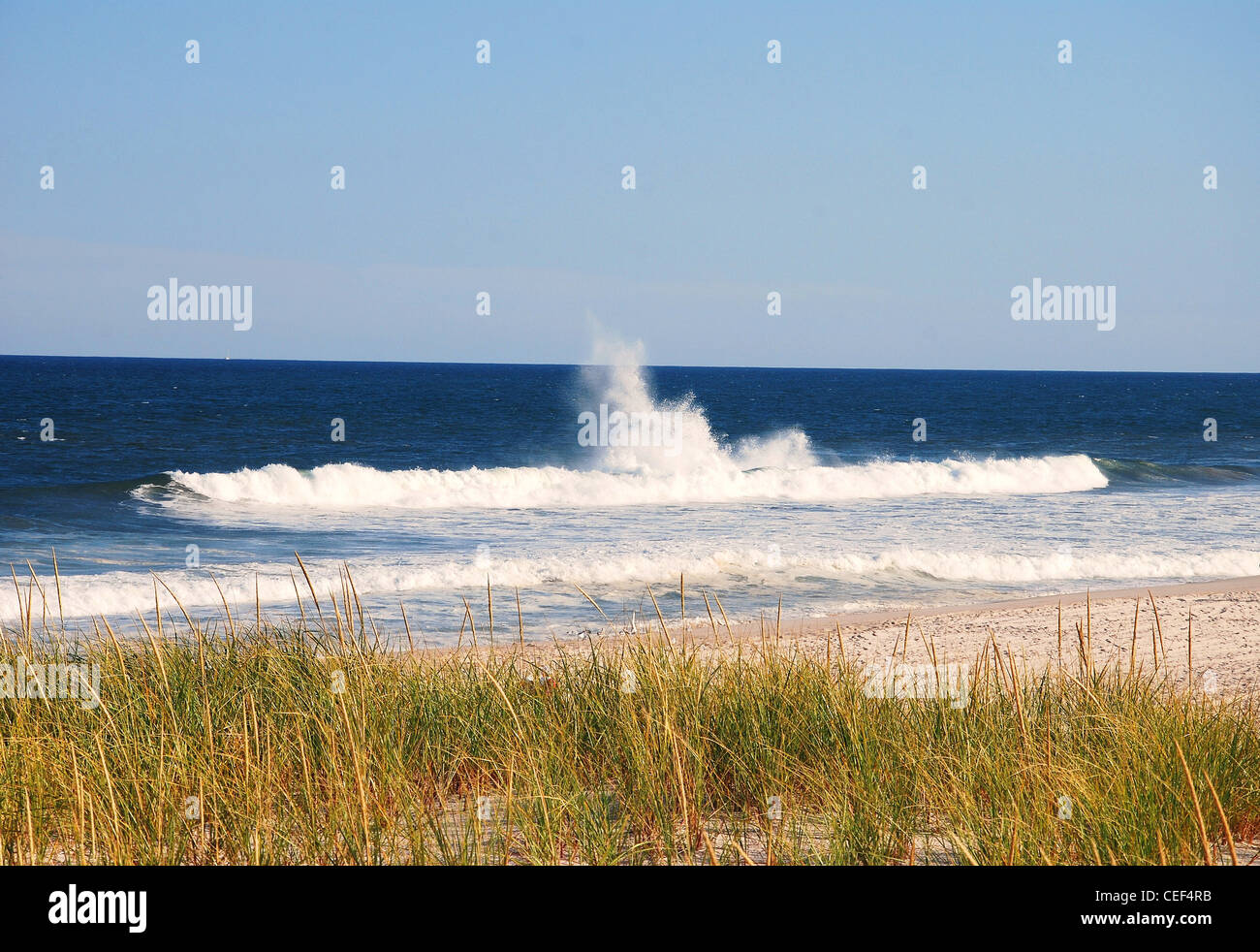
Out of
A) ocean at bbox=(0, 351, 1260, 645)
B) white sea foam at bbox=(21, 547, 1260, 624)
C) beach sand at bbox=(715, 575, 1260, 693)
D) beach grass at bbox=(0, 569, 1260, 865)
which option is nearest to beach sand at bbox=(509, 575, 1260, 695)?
beach sand at bbox=(715, 575, 1260, 693)

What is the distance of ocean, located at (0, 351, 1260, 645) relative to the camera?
40.0 feet

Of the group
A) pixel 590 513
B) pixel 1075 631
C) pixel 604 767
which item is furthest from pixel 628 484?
pixel 604 767

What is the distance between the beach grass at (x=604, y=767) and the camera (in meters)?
3.14

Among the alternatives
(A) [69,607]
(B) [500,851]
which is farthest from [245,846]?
(A) [69,607]

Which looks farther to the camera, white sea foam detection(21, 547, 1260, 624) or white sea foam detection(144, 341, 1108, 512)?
white sea foam detection(144, 341, 1108, 512)

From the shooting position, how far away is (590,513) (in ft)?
67.8

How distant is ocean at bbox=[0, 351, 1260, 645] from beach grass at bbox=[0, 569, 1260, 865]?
793 millimetres

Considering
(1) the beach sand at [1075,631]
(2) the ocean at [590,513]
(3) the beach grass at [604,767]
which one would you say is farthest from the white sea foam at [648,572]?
(3) the beach grass at [604,767]

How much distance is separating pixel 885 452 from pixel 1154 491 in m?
12.8

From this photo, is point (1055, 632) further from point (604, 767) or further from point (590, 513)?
point (590, 513)

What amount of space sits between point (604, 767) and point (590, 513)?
16833mm

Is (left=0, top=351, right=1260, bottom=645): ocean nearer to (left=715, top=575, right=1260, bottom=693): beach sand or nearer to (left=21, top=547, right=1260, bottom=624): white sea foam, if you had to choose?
(left=21, top=547, right=1260, bottom=624): white sea foam

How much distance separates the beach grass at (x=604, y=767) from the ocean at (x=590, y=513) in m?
0.79
